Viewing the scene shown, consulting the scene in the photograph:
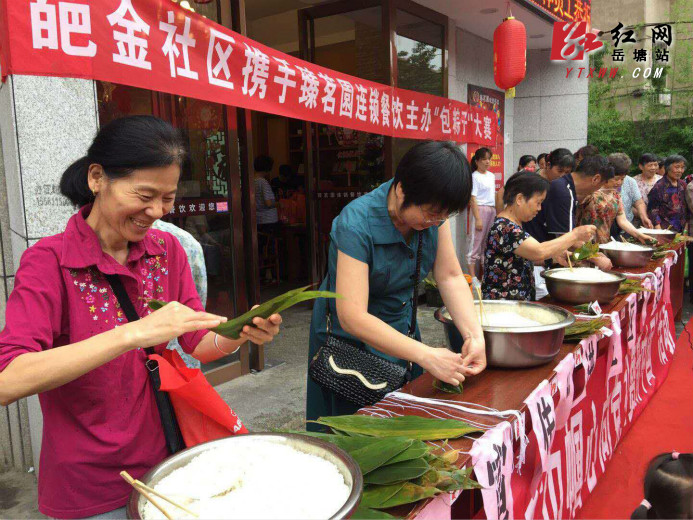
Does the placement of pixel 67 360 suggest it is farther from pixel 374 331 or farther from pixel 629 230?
pixel 629 230

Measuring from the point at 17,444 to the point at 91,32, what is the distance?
7.78 feet

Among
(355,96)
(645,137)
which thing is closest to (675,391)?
(355,96)

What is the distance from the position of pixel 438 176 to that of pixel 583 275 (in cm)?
182

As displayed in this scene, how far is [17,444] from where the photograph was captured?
10.1 ft

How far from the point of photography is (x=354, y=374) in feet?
6.13

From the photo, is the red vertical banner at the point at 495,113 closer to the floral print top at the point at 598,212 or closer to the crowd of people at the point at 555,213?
the crowd of people at the point at 555,213

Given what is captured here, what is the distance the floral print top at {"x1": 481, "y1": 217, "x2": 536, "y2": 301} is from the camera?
3.28 m

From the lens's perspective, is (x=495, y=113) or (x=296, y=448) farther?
(x=495, y=113)

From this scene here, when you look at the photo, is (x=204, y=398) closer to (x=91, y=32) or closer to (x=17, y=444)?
(x=91, y=32)

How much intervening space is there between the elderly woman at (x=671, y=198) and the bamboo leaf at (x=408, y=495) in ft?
24.0

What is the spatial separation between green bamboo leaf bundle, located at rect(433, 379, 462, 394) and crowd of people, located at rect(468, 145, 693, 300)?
151 centimetres

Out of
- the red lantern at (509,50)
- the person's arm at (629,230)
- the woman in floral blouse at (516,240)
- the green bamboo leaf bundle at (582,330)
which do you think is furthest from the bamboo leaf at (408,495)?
the red lantern at (509,50)

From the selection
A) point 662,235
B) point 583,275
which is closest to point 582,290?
point 583,275

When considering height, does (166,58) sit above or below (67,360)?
above
